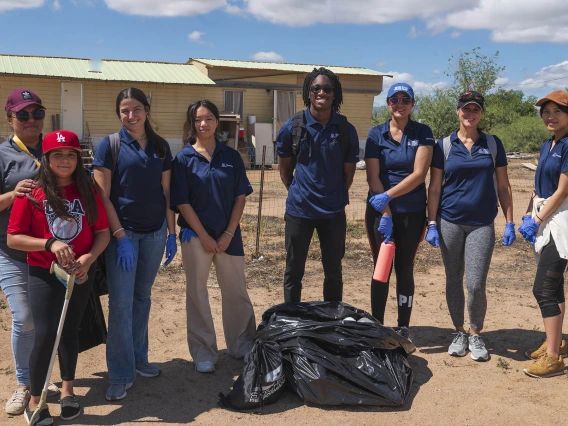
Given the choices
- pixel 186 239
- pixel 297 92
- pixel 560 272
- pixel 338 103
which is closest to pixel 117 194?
pixel 186 239

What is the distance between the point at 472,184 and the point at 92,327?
9.23 ft

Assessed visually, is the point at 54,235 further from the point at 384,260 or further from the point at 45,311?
the point at 384,260

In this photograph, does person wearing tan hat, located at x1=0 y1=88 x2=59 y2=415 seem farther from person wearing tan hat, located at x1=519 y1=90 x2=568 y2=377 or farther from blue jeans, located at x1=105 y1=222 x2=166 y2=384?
person wearing tan hat, located at x1=519 y1=90 x2=568 y2=377

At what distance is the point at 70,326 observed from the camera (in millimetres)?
3350

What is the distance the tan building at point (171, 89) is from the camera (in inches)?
793

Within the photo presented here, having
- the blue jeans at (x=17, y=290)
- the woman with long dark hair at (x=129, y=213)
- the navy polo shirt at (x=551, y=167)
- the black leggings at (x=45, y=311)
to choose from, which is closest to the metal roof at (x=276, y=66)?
the navy polo shirt at (x=551, y=167)

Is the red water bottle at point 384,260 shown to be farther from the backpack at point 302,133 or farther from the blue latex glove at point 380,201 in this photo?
the backpack at point 302,133

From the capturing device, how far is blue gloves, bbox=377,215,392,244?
4.24 metres

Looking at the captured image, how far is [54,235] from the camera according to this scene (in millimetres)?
3205

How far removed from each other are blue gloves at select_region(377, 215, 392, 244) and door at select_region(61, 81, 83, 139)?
18032mm

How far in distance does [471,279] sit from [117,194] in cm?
258

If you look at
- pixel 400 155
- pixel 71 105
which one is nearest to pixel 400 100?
pixel 400 155

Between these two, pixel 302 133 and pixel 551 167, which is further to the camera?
pixel 302 133

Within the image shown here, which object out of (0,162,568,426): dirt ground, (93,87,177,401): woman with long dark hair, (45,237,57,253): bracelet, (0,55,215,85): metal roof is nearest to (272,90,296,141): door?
(0,55,215,85): metal roof
